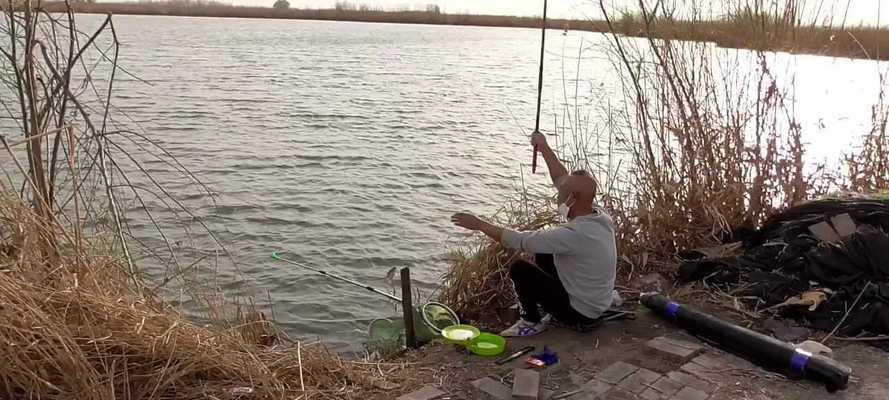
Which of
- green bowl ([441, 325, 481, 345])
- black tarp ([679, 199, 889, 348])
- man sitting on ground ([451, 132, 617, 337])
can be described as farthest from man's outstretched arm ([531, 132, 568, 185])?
green bowl ([441, 325, 481, 345])

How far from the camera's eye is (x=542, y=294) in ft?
13.3

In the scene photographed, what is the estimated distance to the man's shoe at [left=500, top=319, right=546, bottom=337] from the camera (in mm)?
4074

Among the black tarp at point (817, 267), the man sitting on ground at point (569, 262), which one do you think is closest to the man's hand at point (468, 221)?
the man sitting on ground at point (569, 262)

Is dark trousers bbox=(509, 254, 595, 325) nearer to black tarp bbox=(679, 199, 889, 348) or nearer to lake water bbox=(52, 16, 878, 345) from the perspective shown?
black tarp bbox=(679, 199, 889, 348)

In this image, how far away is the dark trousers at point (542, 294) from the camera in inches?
158

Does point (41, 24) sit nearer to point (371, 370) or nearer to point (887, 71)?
point (371, 370)

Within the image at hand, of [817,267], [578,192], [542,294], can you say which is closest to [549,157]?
[578,192]

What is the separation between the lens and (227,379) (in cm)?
294

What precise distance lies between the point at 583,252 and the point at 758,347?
94 cm

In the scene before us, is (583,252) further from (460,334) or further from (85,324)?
(85,324)

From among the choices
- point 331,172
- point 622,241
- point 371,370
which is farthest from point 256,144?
point 371,370

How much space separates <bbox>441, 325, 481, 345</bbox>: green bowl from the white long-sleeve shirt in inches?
19.9

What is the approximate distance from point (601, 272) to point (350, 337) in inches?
89.9

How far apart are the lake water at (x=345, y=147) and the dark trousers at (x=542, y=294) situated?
5.95 feet
